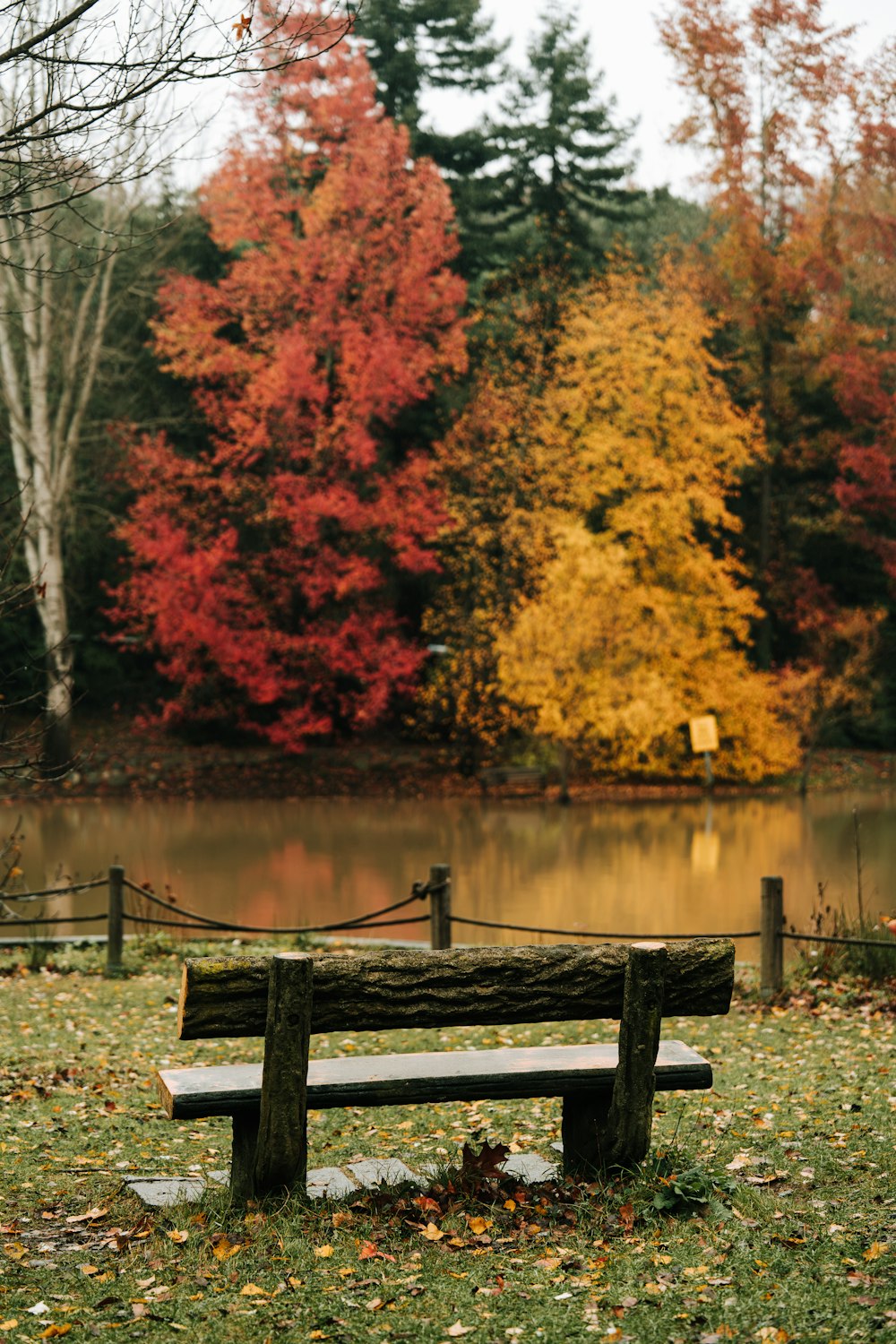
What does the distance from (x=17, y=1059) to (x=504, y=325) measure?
2290 centimetres

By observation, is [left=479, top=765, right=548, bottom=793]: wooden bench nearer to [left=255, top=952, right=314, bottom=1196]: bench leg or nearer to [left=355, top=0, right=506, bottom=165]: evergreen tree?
[left=355, top=0, right=506, bottom=165]: evergreen tree

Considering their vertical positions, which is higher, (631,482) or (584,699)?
(631,482)

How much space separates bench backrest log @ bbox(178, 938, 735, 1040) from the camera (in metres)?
4.47

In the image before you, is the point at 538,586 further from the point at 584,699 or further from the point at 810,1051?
the point at 810,1051

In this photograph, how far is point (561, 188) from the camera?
30.1 meters

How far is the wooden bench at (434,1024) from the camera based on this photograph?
4469mm

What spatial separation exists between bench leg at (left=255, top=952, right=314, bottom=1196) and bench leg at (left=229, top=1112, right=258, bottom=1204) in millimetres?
74

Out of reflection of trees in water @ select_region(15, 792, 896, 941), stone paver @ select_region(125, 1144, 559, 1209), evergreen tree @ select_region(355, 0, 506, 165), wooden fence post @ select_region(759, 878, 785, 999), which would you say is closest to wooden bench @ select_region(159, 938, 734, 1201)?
stone paver @ select_region(125, 1144, 559, 1209)

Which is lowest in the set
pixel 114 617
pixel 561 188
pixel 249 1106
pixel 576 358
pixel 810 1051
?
pixel 810 1051

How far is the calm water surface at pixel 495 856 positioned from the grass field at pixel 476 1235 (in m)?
5.48

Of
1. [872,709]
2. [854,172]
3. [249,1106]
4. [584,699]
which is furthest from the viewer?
[872,709]

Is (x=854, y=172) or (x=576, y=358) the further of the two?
(x=854, y=172)

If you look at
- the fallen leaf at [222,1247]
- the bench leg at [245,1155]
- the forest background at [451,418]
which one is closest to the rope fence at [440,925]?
the bench leg at [245,1155]

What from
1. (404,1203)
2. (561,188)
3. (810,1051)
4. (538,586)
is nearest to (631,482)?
(538,586)
